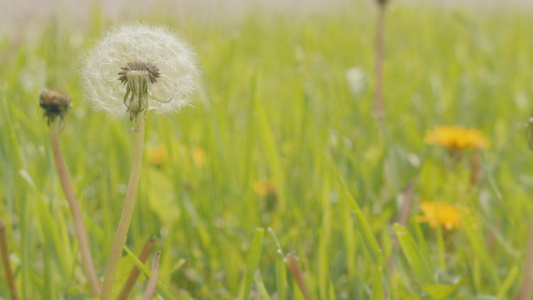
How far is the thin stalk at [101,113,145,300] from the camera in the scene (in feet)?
1.65

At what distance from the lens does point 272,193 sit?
1189 mm

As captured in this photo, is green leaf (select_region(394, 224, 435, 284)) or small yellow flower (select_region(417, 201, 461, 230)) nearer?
green leaf (select_region(394, 224, 435, 284))

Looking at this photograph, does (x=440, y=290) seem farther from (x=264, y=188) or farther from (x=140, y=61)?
(x=264, y=188)

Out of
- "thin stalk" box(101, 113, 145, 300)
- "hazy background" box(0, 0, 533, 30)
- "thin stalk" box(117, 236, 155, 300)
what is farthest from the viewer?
"hazy background" box(0, 0, 533, 30)

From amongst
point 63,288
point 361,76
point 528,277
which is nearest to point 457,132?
point 361,76

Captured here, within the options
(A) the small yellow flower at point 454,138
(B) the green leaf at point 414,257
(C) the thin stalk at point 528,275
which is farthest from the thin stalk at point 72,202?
(A) the small yellow flower at point 454,138

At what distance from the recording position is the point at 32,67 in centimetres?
192

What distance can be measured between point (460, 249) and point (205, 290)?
Result: 0.47 meters

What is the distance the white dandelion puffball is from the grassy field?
4 cm

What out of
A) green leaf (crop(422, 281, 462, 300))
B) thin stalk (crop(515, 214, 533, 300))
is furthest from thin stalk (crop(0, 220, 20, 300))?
thin stalk (crop(515, 214, 533, 300))

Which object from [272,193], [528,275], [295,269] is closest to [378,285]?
[295,269]

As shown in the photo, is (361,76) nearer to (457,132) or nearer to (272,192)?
(457,132)

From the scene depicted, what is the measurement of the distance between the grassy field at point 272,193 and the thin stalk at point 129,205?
0.15 metres

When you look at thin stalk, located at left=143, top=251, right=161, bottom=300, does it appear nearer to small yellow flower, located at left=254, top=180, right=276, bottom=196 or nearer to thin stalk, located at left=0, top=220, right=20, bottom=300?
thin stalk, located at left=0, top=220, right=20, bottom=300
